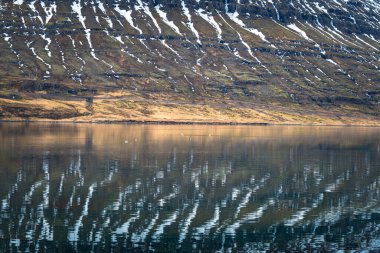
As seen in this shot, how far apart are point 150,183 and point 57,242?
122ft

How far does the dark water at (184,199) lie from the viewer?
2079 inches

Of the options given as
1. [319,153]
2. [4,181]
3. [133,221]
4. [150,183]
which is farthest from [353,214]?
[319,153]

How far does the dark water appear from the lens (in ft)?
173

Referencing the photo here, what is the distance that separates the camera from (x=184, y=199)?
74.8 meters

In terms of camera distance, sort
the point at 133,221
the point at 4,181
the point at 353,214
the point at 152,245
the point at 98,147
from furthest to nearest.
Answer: the point at 98,147, the point at 4,181, the point at 353,214, the point at 133,221, the point at 152,245

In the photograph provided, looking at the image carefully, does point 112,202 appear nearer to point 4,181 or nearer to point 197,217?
point 197,217

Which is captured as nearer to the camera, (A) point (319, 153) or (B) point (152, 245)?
(B) point (152, 245)

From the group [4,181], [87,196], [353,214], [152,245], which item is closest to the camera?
[152,245]

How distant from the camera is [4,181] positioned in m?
83.2

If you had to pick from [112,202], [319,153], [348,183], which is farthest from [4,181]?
[319,153]

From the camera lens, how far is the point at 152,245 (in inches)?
1987

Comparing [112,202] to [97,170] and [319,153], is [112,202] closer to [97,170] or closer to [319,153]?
[97,170]

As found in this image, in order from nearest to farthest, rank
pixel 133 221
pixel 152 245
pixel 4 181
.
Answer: pixel 152 245 → pixel 133 221 → pixel 4 181

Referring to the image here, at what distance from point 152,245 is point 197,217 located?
13499mm
